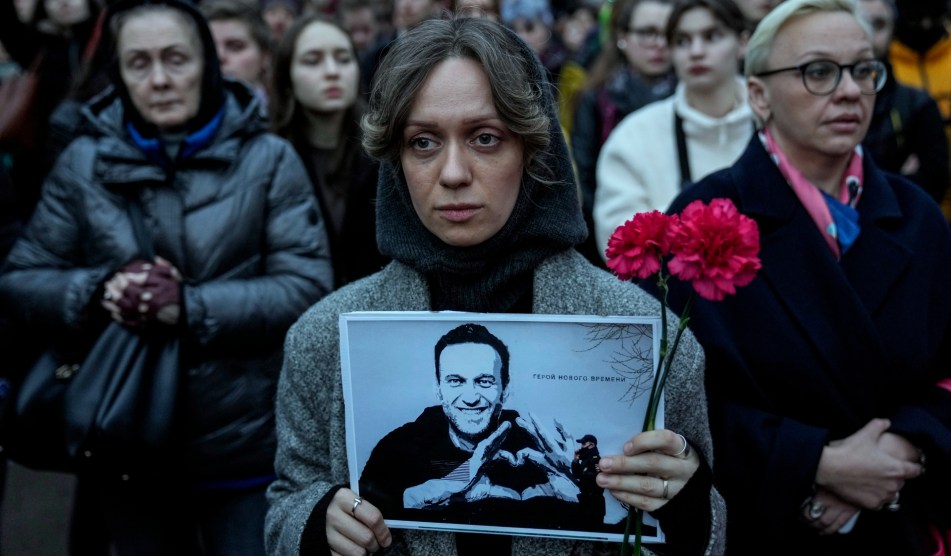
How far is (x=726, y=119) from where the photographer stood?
4.41 m

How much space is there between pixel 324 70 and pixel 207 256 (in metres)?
1.72

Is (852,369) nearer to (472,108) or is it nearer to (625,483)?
(625,483)

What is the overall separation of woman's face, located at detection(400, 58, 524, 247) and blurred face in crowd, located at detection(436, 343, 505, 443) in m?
0.26

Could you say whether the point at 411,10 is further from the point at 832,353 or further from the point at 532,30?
the point at 832,353

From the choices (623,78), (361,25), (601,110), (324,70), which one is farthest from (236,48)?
(361,25)

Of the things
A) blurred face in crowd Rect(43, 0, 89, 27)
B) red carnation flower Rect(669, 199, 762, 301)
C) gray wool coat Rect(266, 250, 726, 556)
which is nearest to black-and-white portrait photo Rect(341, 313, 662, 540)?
gray wool coat Rect(266, 250, 726, 556)

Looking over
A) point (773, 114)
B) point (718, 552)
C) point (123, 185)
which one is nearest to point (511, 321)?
point (718, 552)

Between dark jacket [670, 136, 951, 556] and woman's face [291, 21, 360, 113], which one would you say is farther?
woman's face [291, 21, 360, 113]

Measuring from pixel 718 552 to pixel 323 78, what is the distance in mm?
3203

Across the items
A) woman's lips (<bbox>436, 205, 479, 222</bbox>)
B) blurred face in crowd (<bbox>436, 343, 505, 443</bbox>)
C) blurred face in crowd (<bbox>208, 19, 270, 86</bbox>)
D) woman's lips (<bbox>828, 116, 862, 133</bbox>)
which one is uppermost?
blurred face in crowd (<bbox>208, 19, 270, 86</bbox>)

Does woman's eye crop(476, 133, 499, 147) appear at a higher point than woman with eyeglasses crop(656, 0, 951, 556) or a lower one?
higher

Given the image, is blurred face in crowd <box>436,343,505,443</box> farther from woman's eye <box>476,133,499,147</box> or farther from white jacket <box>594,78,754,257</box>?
white jacket <box>594,78,754,257</box>

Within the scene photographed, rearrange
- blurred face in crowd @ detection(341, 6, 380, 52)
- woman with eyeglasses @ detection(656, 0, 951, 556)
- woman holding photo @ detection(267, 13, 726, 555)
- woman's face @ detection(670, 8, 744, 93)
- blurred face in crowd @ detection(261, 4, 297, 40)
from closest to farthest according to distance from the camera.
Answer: woman holding photo @ detection(267, 13, 726, 555)
woman with eyeglasses @ detection(656, 0, 951, 556)
woman's face @ detection(670, 8, 744, 93)
blurred face in crowd @ detection(341, 6, 380, 52)
blurred face in crowd @ detection(261, 4, 297, 40)

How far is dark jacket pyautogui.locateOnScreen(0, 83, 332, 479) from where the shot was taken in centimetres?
311
